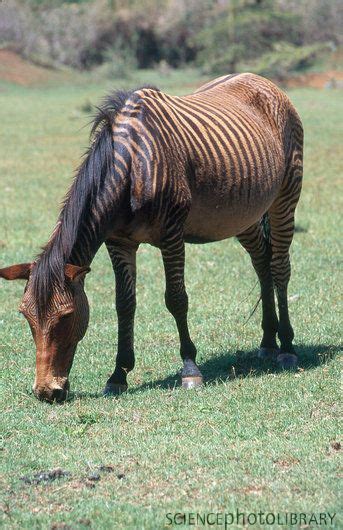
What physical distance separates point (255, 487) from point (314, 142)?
1910 centimetres

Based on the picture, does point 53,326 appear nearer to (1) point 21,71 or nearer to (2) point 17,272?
(2) point 17,272

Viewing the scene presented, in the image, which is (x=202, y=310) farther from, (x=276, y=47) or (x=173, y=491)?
(x=276, y=47)

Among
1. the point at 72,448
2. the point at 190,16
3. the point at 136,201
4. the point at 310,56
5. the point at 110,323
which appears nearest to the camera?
the point at 72,448

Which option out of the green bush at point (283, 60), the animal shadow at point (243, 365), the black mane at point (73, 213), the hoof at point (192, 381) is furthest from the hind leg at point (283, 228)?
the green bush at point (283, 60)

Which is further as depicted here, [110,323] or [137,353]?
[110,323]

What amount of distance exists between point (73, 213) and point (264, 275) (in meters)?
2.54

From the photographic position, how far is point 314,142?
76.5 ft

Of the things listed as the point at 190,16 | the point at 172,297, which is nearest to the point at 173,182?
the point at 172,297

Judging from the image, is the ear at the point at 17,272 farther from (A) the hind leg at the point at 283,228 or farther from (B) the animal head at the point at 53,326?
(A) the hind leg at the point at 283,228

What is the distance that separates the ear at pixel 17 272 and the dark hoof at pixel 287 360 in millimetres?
2383

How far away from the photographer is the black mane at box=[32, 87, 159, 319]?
20.7ft

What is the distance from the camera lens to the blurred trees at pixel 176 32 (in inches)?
1870

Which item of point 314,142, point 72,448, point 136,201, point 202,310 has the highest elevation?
point 136,201

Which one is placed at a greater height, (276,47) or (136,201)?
(136,201)
